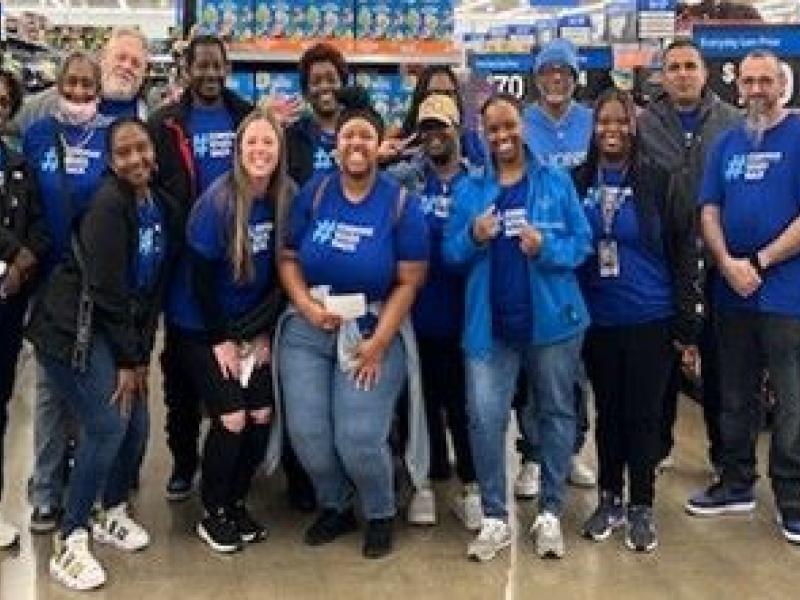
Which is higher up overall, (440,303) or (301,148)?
(301,148)

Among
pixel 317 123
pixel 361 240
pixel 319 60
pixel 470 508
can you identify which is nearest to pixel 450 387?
pixel 470 508

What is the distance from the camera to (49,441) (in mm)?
4090

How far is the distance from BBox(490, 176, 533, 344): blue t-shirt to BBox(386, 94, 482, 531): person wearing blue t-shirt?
190 millimetres

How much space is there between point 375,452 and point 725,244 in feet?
4.72

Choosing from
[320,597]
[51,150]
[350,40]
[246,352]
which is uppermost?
[350,40]

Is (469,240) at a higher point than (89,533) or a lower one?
higher

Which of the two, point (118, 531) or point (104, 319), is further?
point (118, 531)

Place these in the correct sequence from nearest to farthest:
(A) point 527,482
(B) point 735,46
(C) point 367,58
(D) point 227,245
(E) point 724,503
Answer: (D) point 227,245 → (E) point 724,503 → (A) point 527,482 → (C) point 367,58 → (B) point 735,46

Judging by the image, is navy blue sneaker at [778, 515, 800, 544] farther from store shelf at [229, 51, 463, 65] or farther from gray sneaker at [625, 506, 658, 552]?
store shelf at [229, 51, 463, 65]

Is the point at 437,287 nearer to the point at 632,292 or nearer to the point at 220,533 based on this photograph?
the point at 632,292

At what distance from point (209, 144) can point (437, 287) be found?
965mm

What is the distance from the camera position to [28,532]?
4.08 meters

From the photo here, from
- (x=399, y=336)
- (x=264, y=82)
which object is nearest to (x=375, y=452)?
(x=399, y=336)

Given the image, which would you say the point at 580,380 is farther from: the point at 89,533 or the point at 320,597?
the point at 89,533
